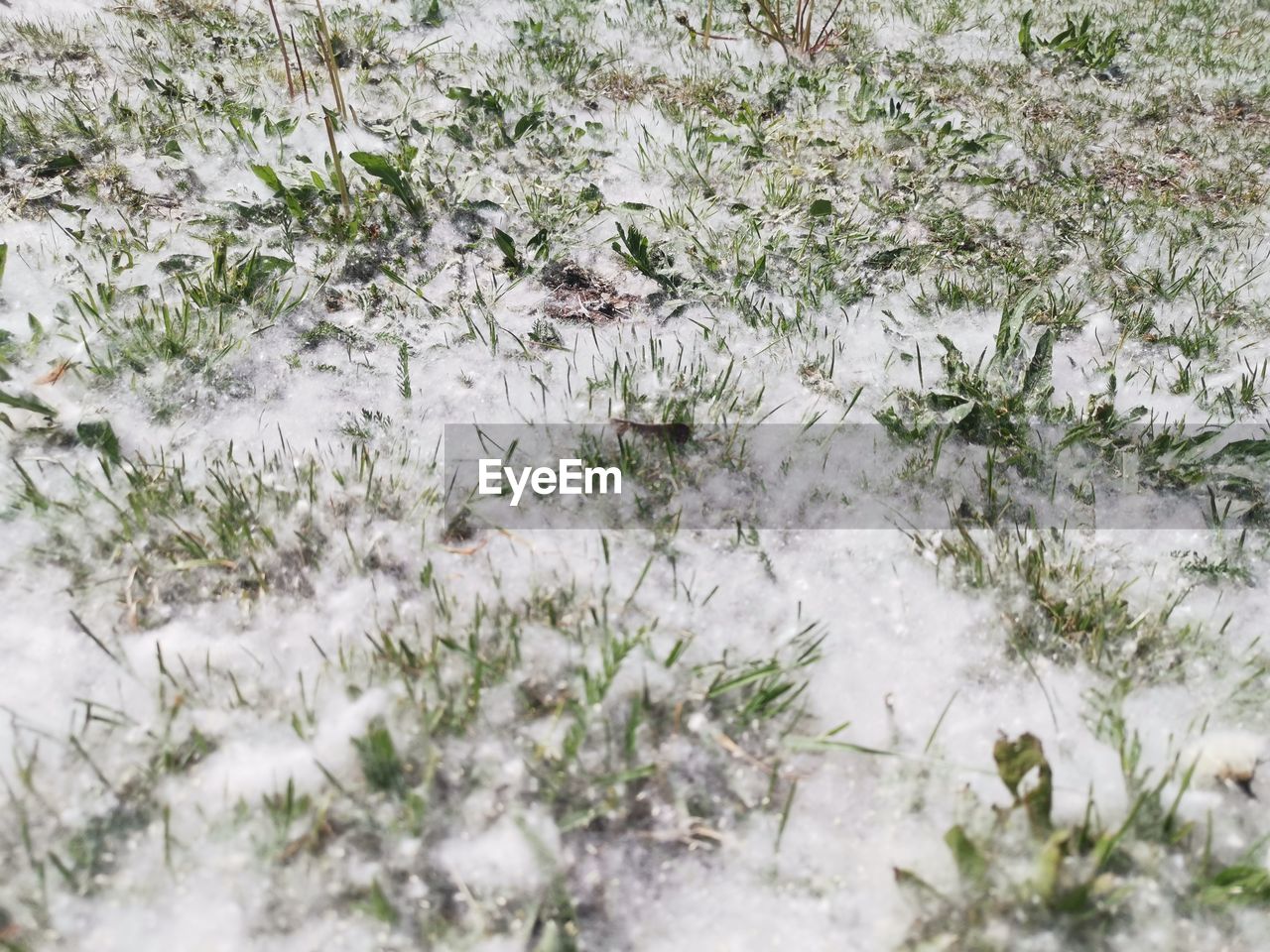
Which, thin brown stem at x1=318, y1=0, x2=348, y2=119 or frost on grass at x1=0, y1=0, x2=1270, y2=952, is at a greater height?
thin brown stem at x1=318, y1=0, x2=348, y2=119

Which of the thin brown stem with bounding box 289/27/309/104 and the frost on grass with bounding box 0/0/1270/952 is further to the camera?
the thin brown stem with bounding box 289/27/309/104

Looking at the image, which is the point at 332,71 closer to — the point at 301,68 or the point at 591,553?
the point at 301,68

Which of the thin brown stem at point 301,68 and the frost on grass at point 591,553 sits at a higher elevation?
the thin brown stem at point 301,68

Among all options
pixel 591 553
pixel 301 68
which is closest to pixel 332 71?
pixel 301 68

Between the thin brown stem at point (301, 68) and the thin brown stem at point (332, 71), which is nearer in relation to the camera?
the thin brown stem at point (332, 71)

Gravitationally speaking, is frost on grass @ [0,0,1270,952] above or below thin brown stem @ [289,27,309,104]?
below

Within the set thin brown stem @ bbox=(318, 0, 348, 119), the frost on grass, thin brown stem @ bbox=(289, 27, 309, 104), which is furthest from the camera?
thin brown stem @ bbox=(289, 27, 309, 104)

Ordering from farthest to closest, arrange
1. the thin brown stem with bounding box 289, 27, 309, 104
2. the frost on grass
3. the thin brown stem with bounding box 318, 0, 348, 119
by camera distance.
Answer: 1. the thin brown stem with bounding box 289, 27, 309, 104
2. the thin brown stem with bounding box 318, 0, 348, 119
3. the frost on grass

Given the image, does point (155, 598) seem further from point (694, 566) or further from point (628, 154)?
point (628, 154)

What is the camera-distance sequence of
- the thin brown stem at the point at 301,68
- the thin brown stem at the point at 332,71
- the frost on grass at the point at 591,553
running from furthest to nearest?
1. the thin brown stem at the point at 301,68
2. the thin brown stem at the point at 332,71
3. the frost on grass at the point at 591,553

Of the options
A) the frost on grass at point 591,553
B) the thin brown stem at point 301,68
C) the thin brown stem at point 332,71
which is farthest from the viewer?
the thin brown stem at point 301,68
